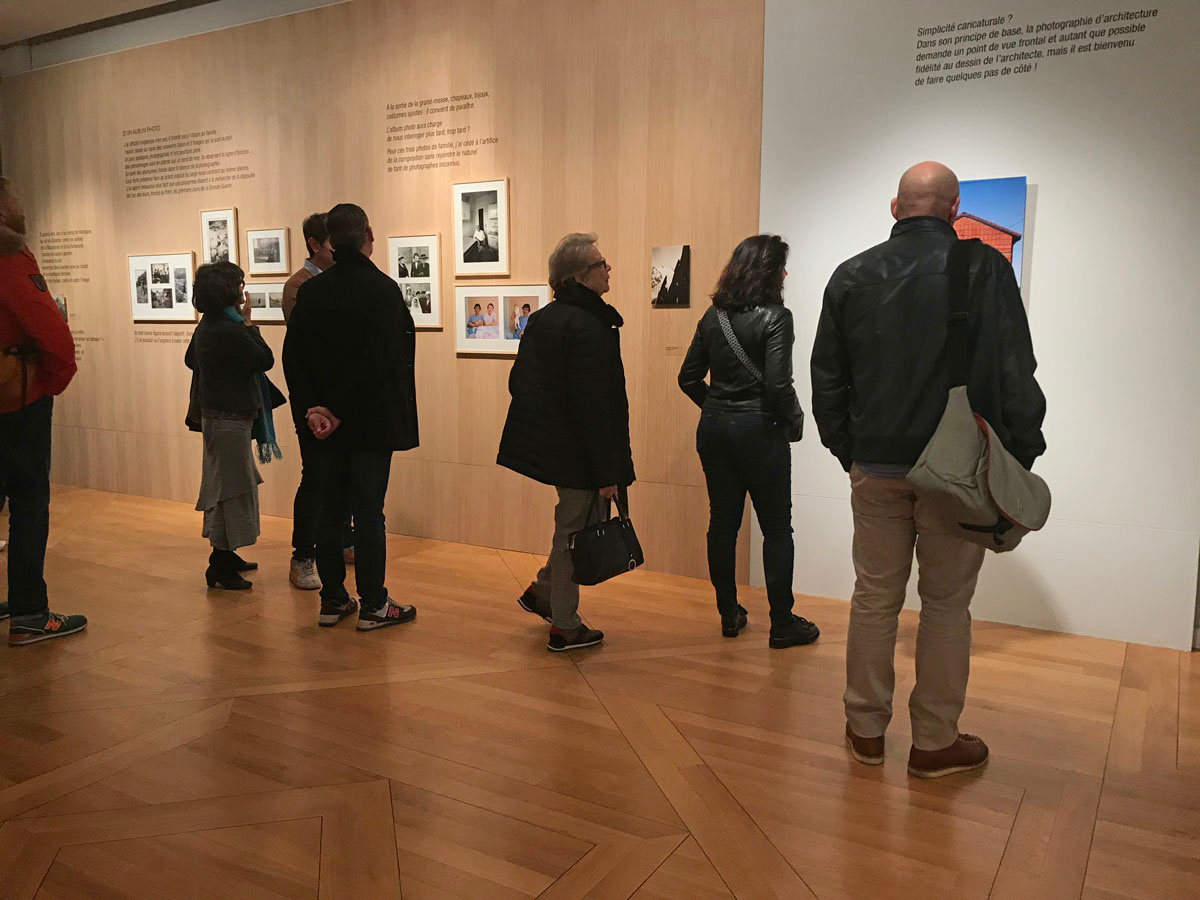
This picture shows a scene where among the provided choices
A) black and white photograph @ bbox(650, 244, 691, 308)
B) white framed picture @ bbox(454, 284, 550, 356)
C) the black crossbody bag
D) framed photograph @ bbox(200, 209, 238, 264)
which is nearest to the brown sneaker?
the black crossbody bag

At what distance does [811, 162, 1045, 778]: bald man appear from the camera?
295 centimetres

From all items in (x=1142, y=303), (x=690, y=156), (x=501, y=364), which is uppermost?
(x=690, y=156)

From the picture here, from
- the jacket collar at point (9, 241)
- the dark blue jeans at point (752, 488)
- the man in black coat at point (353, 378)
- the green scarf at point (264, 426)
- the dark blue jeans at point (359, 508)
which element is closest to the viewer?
the jacket collar at point (9, 241)

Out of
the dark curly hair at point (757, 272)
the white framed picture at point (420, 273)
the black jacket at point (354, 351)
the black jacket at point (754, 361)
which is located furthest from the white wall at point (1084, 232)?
the white framed picture at point (420, 273)

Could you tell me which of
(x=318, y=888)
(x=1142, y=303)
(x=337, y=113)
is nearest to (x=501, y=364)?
(x=337, y=113)

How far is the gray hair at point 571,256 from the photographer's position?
13.3 feet

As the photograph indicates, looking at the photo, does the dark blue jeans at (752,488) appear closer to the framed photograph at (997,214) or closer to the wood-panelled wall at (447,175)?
the wood-panelled wall at (447,175)

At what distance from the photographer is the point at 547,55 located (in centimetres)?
598

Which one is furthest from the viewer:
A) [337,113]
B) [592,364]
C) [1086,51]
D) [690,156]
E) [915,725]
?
[337,113]

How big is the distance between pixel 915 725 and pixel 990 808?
343 mm

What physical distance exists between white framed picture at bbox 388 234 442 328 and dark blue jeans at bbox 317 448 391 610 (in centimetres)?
216

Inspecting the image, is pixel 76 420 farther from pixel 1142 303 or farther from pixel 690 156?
pixel 1142 303

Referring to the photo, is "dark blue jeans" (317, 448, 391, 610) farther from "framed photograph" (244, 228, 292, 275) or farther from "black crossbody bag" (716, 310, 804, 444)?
"framed photograph" (244, 228, 292, 275)

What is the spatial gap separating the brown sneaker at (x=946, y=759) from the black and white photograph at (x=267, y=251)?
19.5 ft
